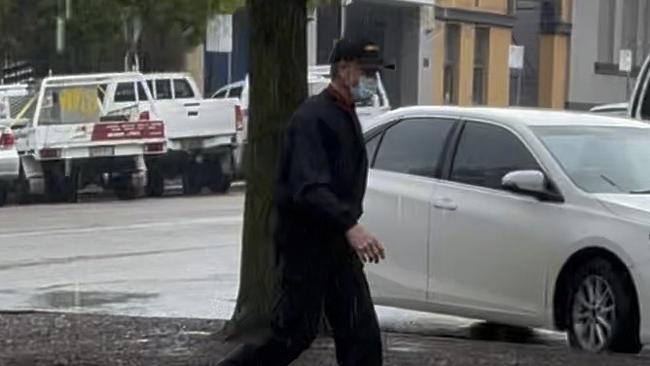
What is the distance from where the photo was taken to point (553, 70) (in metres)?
50.0

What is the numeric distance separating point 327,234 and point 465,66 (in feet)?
134

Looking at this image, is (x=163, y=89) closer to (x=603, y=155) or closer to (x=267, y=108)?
(x=603, y=155)

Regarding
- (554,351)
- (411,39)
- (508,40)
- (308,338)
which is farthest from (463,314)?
(508,40)

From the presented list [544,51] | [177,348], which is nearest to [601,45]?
[544,51]

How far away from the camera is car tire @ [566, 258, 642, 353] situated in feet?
30.2

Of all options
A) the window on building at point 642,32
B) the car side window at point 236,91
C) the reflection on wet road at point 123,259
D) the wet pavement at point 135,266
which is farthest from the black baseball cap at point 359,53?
the window on building at point 642,32

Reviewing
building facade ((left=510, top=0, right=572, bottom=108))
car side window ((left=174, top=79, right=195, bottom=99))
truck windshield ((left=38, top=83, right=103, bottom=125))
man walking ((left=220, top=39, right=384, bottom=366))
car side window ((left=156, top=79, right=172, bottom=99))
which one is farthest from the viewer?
building facade ((left=510, top=0, right=572, bottom=108))

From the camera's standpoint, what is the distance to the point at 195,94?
30.0 m

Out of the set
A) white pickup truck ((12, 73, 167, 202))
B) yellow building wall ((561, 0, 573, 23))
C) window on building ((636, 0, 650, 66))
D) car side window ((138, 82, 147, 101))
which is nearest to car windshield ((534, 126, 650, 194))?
white pickup truck ((12, 73, 167, 202))

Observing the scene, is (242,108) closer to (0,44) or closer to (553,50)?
(0,44)

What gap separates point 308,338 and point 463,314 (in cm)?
367

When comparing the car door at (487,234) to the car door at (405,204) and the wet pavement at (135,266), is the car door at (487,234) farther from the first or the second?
the wet pavement at (135,266)

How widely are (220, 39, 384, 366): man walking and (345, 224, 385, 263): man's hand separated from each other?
0.06 m

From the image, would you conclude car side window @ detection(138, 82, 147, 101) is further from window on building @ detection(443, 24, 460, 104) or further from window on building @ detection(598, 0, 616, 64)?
window on building @ detection(598, 0, 616, 64)
